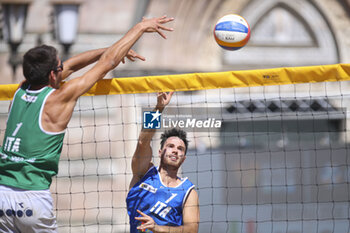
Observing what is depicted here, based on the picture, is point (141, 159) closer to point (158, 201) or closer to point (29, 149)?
point (158, 201)

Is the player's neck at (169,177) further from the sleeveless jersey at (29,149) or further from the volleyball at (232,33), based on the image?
the sleeveless jersey at (29,149)

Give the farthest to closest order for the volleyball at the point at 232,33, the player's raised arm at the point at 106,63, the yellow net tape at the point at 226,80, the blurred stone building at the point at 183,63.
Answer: the blurred stone building at the point at 183,63, the volleyball at the point at 232,33, the yellow net tape at the point at 226,80, the player's raised arm at the point at 106,63

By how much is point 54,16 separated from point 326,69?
6521mm

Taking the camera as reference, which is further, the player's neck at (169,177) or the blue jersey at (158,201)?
the player's neck at (169,177)

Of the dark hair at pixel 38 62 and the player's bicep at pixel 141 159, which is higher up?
the dark hair at pixel 38 62

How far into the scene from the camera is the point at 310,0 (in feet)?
40.7

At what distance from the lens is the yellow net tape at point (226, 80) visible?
19.7ft

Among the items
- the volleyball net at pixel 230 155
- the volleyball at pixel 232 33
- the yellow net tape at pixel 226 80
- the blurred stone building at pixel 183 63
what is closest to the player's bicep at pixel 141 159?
the yellow net tape at pixel 226 80

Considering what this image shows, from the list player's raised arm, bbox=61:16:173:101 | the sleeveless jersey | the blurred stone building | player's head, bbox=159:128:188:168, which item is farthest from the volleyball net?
the sleeveless jersey

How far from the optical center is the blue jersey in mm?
5715

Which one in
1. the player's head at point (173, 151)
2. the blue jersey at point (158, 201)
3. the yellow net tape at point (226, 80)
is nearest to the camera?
the blue jersey at point (158, 201)

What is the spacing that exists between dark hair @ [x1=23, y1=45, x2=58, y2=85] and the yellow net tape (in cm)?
159

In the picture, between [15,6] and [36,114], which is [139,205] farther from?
[15,6]

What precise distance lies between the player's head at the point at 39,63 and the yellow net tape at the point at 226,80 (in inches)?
62.3
